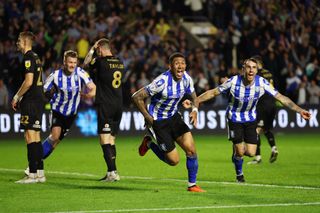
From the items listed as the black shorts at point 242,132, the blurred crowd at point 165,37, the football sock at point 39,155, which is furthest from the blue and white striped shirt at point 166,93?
the blurred crowd at point 165,37

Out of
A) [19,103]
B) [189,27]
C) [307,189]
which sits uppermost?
[189,27]

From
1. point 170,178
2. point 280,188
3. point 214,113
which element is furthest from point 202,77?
point 280,188

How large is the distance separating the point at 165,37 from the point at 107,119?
14986 millimetres

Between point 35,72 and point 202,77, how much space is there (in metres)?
14.1

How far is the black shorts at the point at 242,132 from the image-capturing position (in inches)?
591

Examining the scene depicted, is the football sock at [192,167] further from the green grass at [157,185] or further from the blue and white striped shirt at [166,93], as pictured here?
the blue and white striped shirt at [166,93]

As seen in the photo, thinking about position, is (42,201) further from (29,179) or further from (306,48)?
(306,48)

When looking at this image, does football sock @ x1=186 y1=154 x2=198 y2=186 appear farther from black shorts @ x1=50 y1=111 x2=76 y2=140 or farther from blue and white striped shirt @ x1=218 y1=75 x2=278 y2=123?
black shorts @ x1=50 y1=111 x2=76 y2=140

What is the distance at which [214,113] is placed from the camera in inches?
1087

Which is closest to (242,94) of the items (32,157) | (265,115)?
(32,157)

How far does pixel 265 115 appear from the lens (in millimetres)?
19594

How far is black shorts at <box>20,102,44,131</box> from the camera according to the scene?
47.7ft

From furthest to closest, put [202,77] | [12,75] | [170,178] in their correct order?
[202,77] < [12,75] < [170,178]

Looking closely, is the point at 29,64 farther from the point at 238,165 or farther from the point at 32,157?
the point at 238,165
